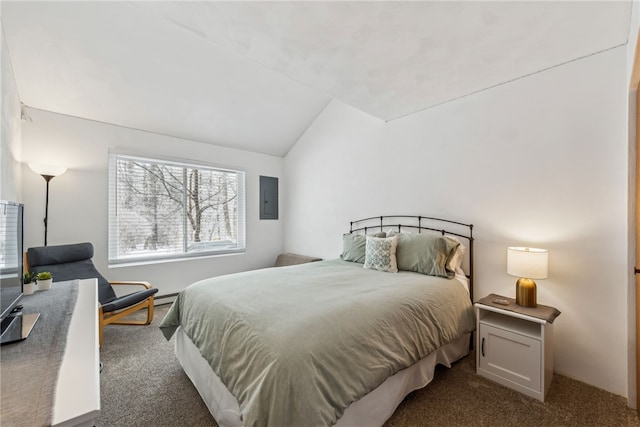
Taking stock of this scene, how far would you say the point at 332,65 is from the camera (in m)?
2.22

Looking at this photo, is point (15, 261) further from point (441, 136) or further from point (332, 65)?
point (441, 136)

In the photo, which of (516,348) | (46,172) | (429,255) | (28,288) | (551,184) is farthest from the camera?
(46,172)

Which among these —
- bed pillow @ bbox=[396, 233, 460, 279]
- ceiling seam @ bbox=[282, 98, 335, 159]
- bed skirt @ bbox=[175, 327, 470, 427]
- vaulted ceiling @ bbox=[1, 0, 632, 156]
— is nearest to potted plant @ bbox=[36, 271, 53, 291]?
bed skirt @ bbox=[175, 327, 470, 427]

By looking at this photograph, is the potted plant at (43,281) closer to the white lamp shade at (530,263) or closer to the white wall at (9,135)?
the white wall at (9,135)

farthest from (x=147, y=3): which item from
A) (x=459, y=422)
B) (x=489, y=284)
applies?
(x=489, y=284)

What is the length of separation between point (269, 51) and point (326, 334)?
2.01 meters

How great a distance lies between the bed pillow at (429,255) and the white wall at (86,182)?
2.93 metres

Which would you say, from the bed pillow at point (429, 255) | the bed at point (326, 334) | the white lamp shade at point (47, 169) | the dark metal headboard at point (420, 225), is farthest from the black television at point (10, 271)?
the dark metal headboard at point (420, 225)

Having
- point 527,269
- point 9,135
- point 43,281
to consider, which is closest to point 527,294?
point 527,269

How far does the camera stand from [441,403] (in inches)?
72.0

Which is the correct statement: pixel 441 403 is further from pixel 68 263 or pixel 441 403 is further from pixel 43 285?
pixel 68 263

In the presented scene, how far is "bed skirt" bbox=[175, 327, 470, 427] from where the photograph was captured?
1457mm

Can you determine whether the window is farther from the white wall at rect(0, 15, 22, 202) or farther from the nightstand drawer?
the nightstand drawer

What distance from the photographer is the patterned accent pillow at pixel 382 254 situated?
2.68m
